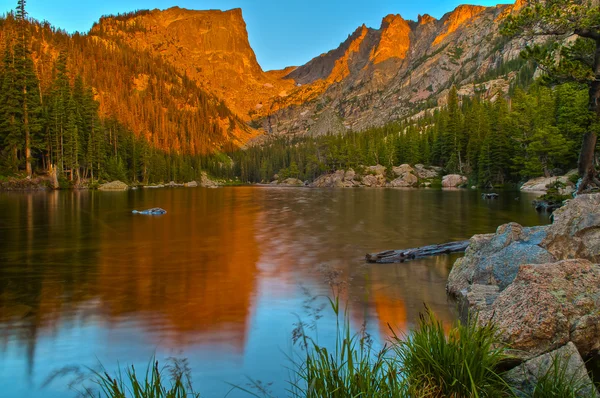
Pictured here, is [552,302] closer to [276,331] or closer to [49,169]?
[276,331]

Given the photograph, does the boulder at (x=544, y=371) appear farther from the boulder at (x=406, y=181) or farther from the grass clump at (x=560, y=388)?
the boulder at (x=406, y=181)

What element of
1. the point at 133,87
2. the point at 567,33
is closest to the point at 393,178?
the point at 567,33

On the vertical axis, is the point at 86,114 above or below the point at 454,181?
above

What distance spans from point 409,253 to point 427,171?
295 feet

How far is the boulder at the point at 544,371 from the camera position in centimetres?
422

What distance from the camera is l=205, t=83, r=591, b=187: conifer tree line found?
171 ft

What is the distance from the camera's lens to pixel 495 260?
9867mm

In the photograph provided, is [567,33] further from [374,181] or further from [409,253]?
[374,181]

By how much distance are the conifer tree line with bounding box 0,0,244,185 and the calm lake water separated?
48988 mm

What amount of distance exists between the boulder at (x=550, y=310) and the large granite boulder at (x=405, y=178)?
300 feet

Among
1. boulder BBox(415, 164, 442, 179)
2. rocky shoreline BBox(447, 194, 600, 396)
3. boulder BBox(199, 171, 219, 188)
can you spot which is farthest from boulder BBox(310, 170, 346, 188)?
rocky shoreline BBox(447, 194, 600, 396)

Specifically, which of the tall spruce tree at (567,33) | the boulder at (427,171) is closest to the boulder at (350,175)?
the boulder at (427,171)

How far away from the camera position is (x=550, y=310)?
5.54 meters

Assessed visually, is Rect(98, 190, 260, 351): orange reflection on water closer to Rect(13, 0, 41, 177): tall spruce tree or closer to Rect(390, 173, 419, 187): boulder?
Rect(13, 0, 41, 177): tall spruce tree
